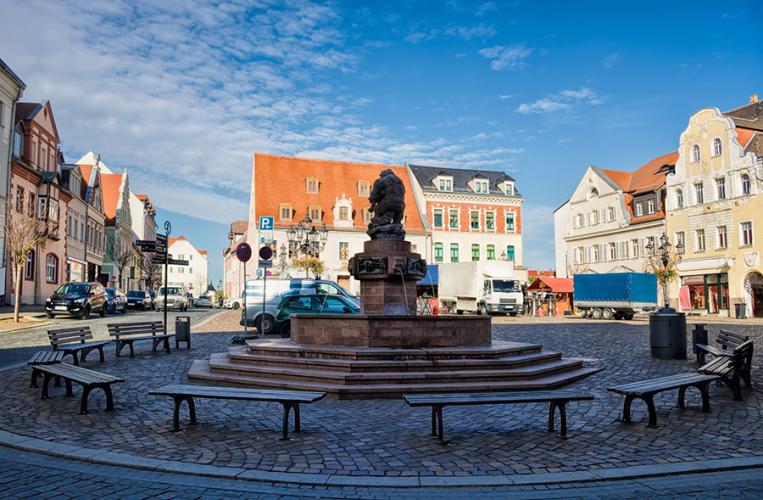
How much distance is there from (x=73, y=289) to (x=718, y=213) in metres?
41.4

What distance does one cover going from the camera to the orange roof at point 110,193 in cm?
6561

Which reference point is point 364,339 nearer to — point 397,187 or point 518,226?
point 397,187

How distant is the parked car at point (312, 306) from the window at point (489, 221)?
44.4 meters

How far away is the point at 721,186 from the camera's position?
4269cm

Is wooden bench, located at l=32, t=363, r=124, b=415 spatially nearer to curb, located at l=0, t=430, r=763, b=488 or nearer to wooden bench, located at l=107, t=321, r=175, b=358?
curb, located at l=0, t=430, r=763, b=488

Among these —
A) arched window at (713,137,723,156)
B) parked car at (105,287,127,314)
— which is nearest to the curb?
parked car at (105,287,127,314)

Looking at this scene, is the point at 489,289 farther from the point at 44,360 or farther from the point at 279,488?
the point at 279,488

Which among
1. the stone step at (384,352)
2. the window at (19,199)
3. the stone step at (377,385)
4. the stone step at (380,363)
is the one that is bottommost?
the stone step at (377,385)

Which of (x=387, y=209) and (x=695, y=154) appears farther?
(x=695, y=154)

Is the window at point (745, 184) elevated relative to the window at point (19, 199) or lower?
elevated

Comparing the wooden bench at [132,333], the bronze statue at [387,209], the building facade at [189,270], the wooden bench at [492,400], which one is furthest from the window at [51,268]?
the building facade at [189,270]

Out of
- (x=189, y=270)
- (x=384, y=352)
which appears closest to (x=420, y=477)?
(x=384, y=352)

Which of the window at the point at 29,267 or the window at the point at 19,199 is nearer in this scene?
the window at the point at 19,199

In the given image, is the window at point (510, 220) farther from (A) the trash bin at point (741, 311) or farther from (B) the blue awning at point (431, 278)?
(A) the trash bin at point (741, 311)
